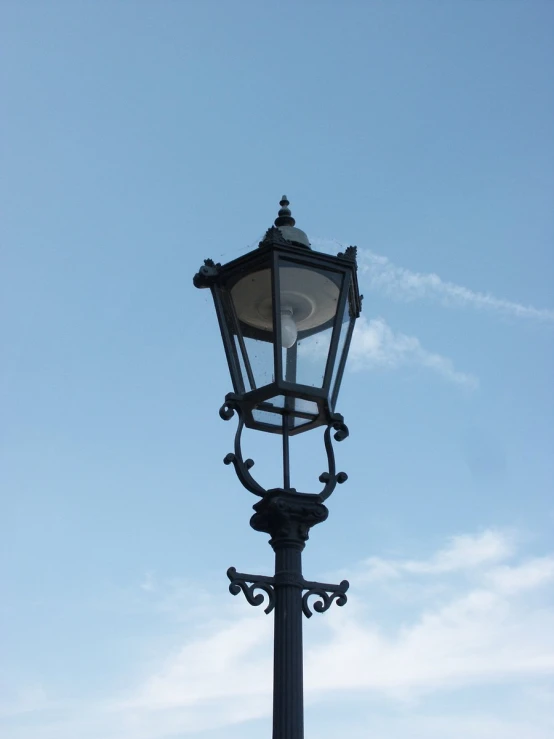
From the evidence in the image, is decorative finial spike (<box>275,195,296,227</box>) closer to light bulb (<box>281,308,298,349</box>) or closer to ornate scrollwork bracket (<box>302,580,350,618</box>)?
light bulb (<box>281,308,298,349</box>)

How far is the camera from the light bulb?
6.40m

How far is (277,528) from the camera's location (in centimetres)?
596

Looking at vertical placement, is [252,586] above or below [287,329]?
below

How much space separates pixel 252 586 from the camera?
18.9ft

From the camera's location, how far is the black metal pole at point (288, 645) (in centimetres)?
542

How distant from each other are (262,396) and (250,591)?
3.62ft

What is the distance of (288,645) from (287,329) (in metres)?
1.82

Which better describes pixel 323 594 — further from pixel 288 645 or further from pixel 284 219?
pixel 284 219

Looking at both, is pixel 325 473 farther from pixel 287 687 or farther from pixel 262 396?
pixel 287 687

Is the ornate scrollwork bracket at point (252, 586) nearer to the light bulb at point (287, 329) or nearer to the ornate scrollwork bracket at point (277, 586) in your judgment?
the ornate scrollwork bracket at point (277, 586)

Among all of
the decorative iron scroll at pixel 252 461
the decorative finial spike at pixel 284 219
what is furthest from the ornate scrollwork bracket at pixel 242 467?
the decorative finial spike at pixel 284 219

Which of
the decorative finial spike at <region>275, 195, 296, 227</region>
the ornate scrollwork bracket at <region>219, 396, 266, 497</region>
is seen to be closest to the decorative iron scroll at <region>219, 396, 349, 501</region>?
the ornate scrollwork bracket at <region>219, 396, 266, 497</region>

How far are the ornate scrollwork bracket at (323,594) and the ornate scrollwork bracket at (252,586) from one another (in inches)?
7.2

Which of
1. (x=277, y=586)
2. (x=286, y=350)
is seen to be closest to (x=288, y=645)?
(x=277, y=586)
